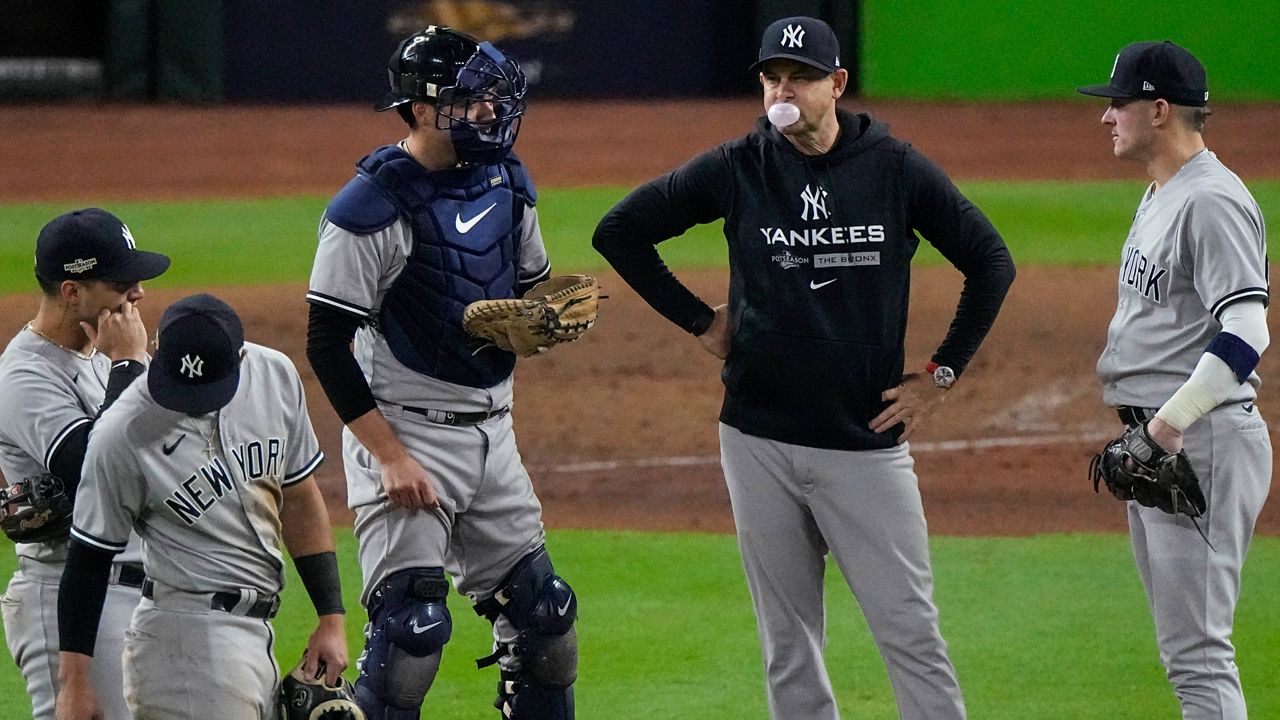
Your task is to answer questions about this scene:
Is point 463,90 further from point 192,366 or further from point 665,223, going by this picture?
point 192,366

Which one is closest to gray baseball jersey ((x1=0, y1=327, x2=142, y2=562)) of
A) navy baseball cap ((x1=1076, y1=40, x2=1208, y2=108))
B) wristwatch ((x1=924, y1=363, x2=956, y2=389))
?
wristwatch ((x1=924, y1=363, x2=956, y2=389))

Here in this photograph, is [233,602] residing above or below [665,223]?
below

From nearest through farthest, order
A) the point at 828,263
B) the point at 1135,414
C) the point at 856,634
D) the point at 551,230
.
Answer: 1. the point at 828,263
2. the point at 1135,414
3. the point at 856,634
4. the point at 551,230

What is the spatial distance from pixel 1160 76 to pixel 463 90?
1.71 metres

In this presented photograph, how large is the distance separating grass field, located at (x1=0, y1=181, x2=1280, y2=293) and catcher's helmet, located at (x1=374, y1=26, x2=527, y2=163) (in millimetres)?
8843

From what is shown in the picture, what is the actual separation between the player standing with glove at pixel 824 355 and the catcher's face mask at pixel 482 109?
439 millimetres

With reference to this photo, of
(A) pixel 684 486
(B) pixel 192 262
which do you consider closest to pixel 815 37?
(A) pixel 684 486

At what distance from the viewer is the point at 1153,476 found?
399cm

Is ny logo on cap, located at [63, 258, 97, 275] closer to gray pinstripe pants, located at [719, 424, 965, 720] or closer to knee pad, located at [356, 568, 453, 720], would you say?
knee pad, located at [356, 568, 453, 720]

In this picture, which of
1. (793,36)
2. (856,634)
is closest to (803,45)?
(793,36)

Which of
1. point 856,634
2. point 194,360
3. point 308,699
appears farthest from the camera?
point 856,634

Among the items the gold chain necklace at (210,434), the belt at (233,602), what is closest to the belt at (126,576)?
the belt at (233,602)

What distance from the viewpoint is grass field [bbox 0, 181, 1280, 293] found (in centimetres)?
1348

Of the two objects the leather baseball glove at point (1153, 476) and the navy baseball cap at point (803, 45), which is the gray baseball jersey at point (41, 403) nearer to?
the navy baseball cap at point (803, 45)
